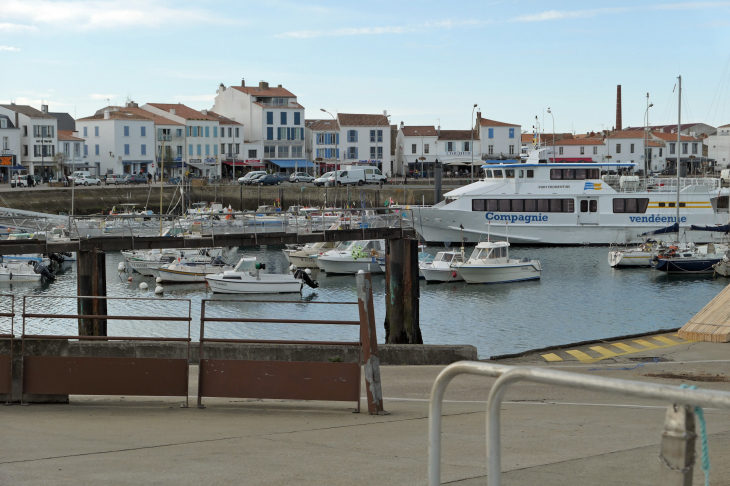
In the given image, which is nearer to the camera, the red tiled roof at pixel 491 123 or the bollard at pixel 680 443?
the bollard at pixel 680 443

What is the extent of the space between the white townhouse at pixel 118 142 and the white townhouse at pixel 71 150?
680 millimetres

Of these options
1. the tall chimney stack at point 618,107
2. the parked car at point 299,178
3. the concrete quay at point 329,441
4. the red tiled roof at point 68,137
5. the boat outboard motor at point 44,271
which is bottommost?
the boat outboard motor at point 44,271

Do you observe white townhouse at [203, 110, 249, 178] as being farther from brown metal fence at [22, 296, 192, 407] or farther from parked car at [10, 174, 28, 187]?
brown metal fence at [22, 296, 192, 407]

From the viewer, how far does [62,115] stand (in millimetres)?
110125

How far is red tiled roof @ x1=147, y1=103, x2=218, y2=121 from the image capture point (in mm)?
93375

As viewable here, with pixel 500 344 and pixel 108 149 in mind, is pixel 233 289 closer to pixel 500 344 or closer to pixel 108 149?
pixel 500 344

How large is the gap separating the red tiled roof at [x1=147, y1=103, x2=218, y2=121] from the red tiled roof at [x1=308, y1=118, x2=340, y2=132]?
1227 cm

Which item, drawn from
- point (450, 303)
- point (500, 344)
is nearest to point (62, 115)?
point (450, 303)

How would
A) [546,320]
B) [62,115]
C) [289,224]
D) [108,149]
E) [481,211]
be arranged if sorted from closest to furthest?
[289,224], [546,320], [481,211], [108,149], [62,115]

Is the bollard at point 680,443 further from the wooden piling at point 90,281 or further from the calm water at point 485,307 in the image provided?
the calm water at point 485,307

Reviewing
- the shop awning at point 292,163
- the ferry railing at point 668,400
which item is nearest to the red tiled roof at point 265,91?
the shop awning at point 292,163

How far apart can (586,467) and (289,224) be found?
19.7 m

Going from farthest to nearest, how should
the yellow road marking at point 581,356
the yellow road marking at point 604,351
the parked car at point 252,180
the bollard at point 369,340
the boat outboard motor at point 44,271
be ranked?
1. the parked car at point 252,180
2. the boat outboard motor at point 44,271
3. the yellow road marking at point 604,351
4. the yellow road marking at point 581,356
5. the bollard at point 369,340

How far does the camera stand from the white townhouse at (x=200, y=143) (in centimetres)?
9262
